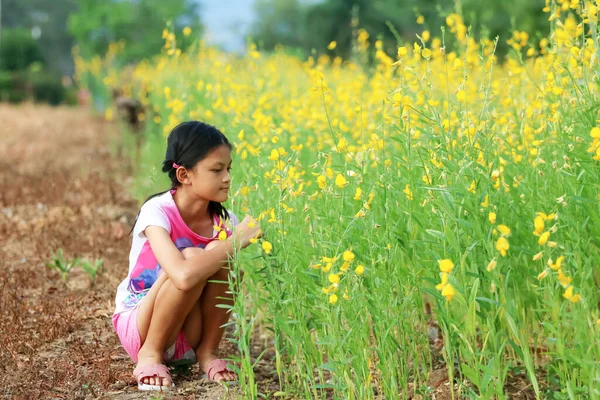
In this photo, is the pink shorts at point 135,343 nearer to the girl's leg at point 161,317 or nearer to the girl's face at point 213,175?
the girl's leg at point 161,317

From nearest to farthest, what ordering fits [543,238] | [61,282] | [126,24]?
[543,238] → [61,282] → [126,24]

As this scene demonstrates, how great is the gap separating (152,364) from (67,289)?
167 cm

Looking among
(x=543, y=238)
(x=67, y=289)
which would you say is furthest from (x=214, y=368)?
(x=67, y=289)

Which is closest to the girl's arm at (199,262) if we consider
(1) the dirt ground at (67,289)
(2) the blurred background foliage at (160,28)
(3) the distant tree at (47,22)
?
(1) the dirt ground at (67,289)

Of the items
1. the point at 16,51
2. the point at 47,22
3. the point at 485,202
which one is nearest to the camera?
the point at 485,202

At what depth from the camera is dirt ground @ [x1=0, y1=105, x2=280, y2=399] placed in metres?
3.19

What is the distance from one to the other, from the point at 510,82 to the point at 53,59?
167 ft

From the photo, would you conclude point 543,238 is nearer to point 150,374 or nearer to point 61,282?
point 150,374

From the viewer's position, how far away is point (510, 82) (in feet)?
13.2

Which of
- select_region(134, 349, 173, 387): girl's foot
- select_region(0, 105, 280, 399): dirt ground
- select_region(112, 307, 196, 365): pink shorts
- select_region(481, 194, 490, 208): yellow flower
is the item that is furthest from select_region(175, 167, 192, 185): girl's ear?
select_region(481, 194, 490, 208): yellow flower

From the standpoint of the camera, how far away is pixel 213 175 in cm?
306

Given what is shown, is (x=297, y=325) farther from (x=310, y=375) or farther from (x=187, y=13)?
(x=187, y=13)

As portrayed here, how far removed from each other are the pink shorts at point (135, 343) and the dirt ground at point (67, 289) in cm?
8

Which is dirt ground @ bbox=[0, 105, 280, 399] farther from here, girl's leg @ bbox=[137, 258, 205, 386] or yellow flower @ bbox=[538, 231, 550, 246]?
yellow flower @ bbox=[538, 231, 550, 246]
